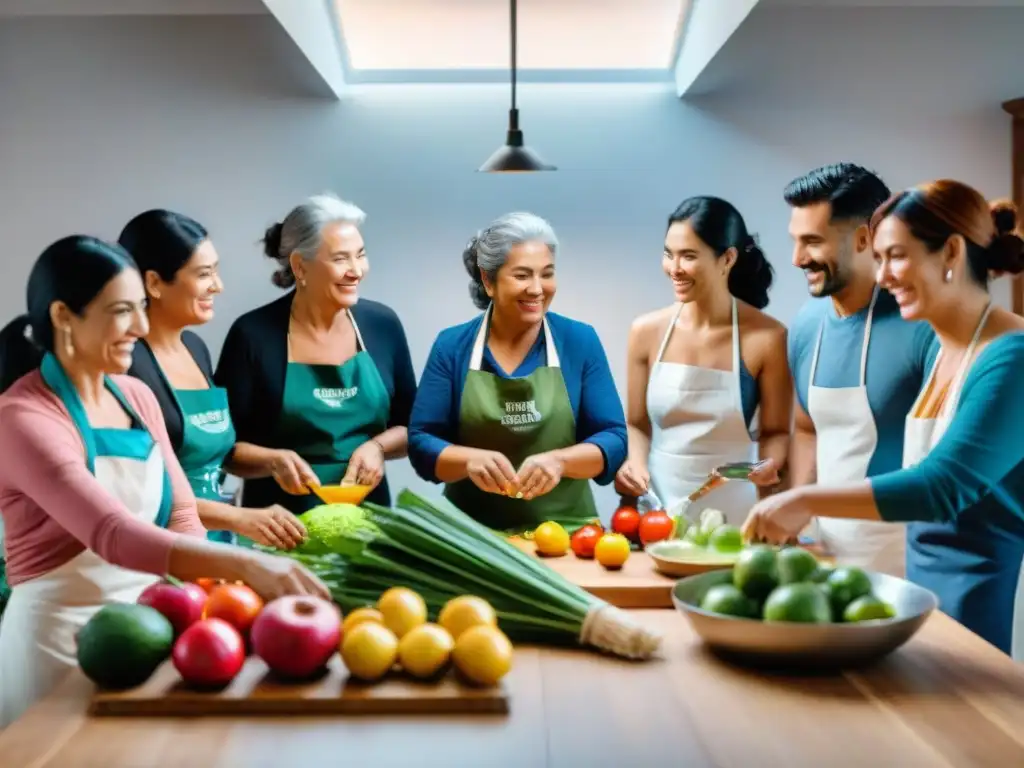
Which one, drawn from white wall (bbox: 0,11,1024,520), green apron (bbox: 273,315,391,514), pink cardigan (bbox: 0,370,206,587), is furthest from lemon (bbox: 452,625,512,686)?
white wall (bbox: 0,11,1024,520)

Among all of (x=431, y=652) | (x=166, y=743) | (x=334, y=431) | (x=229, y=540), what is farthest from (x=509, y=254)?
(x=166, y=743)

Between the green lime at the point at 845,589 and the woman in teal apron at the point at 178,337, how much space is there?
1576 millimetres

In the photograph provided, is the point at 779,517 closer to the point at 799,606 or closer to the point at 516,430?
the point at 799,606

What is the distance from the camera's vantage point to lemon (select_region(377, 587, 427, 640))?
5.22 feet

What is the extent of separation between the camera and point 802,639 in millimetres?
1520

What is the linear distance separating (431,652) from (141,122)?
3.22 m

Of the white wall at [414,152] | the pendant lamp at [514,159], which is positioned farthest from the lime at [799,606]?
the white wall at [414,152]

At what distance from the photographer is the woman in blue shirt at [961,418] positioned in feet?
6.45

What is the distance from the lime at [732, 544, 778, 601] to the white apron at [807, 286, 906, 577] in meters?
1.01

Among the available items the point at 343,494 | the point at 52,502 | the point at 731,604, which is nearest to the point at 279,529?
the point at 343,494

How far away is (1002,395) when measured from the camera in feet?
6.54

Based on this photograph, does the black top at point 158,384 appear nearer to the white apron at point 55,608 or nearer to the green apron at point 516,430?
the white apron at point 55,608

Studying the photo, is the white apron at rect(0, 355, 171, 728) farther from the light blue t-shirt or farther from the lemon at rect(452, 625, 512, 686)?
the light blue t-shirt

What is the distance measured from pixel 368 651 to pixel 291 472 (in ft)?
4.39
